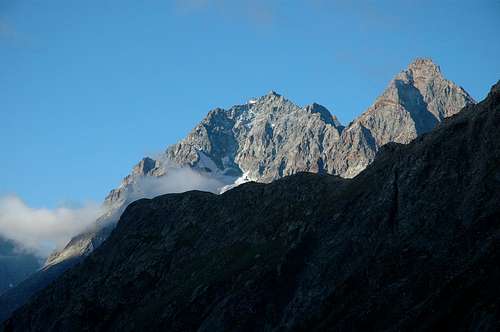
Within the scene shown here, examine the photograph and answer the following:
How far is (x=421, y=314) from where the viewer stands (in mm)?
92500

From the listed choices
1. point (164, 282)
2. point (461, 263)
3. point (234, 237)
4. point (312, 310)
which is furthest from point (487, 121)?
point (164, 282)

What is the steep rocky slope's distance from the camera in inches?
4065

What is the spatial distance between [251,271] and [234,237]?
26357 millimetres

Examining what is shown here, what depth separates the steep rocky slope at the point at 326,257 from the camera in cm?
10325

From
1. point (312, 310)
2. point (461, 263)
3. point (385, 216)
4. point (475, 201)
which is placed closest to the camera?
point (461, 263)

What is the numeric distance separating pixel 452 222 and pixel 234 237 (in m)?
67.8

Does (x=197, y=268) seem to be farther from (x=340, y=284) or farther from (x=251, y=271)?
(x=340, y=284)

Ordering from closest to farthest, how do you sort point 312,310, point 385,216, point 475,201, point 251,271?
point 475,201 < point 312,310 < point 385,216 < point 251,271

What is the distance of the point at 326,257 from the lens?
132m

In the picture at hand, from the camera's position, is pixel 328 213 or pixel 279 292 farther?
pixel 328 213

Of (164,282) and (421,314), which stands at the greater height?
(164,282)

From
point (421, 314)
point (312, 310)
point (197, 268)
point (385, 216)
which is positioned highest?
point (197, 268)

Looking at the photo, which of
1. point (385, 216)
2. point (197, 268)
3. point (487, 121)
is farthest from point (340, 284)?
point (197, 268)

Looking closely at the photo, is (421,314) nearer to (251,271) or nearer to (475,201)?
(475,201)
